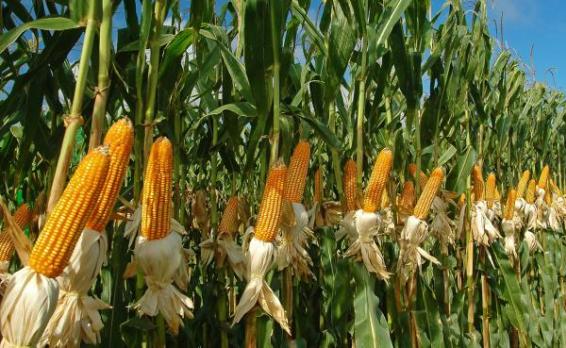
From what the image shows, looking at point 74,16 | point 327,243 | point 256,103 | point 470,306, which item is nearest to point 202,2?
point 256,103

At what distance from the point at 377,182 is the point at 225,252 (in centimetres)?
91

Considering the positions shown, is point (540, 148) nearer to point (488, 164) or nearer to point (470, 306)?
point (488, 164)

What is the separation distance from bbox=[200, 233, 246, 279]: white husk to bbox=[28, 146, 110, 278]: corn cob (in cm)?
139

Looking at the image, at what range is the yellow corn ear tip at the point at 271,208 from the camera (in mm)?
1954

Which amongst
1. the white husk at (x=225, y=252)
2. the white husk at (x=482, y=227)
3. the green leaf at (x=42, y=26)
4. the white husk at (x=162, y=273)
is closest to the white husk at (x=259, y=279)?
the white husk at (x=162, y=273)

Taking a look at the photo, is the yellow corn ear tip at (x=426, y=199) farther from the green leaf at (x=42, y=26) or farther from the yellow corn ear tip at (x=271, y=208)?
the green leaf at (x=42, y=26)

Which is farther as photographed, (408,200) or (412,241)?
(408,200)

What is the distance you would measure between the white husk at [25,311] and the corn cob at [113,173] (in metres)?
0.26

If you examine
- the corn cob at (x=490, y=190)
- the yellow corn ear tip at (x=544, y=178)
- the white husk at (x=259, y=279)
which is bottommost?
the white husk at (x=259, y=279)

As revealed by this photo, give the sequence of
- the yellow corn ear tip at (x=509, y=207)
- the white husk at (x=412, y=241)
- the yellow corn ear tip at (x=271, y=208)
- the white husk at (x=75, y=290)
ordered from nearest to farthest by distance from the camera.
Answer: the white husk at (x=75, y=290), the yellow corn ear tip at (x=271, y=208), the white husk at (x=412, y=241), the yellow corn ear tip at (x=509, y=207)

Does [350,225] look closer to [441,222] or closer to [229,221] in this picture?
[229,221]

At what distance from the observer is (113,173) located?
1440mm

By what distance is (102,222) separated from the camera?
1.46m

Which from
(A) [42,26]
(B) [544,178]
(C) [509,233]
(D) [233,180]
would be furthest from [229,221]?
(B) [544,178]
